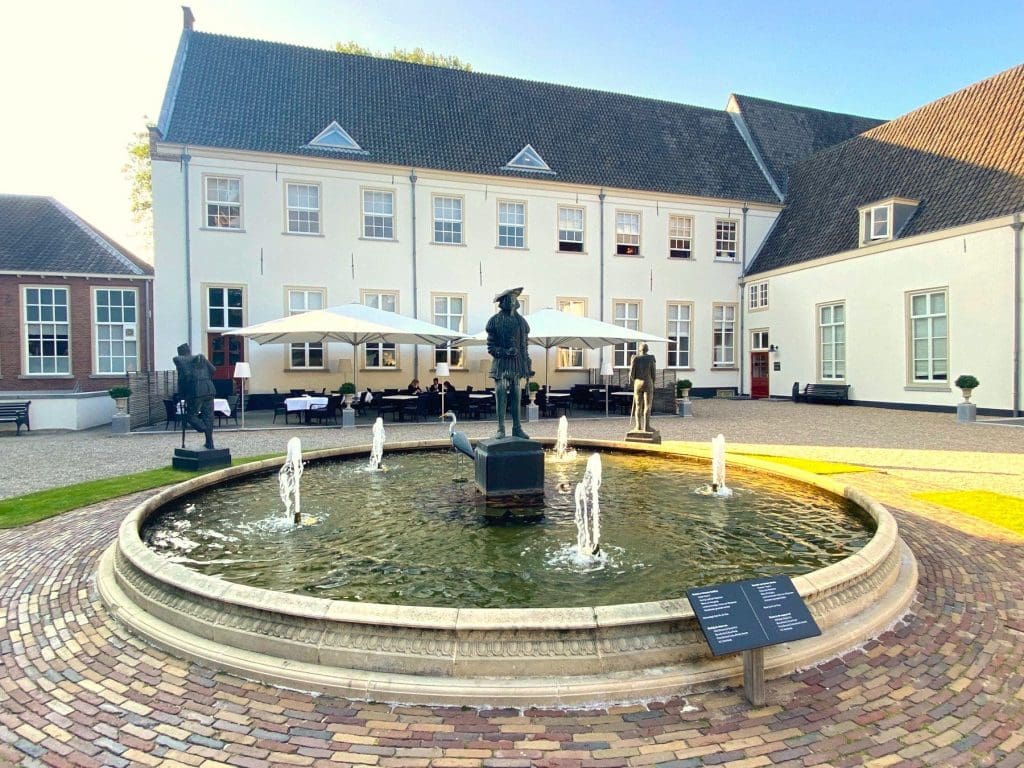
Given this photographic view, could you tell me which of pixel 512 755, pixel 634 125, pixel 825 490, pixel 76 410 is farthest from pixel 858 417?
pixel 76 410

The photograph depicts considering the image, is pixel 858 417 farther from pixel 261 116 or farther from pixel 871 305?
pixel 261 116

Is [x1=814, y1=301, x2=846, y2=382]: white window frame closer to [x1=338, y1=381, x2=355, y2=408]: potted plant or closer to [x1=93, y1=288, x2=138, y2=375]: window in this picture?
[x1=338, y1=381, x2=355, y2=408]: potted plant

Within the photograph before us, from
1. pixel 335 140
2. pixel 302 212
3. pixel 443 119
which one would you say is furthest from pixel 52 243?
pixel 443 119

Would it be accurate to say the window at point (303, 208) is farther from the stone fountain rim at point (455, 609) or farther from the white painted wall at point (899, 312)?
the white painted wall at point (899, 312)

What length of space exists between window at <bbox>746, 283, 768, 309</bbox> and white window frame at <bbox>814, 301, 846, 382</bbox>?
2966 millimetres

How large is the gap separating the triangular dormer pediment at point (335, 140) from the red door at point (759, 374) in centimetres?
1876

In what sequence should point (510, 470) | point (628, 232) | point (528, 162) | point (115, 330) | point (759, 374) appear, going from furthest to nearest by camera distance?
point (759, 374) < point (628, 232) < point (528, 162) < point (115, 330) < point (510, 470)

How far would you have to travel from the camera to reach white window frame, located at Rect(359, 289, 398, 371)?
22.7 metres

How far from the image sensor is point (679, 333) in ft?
88.9

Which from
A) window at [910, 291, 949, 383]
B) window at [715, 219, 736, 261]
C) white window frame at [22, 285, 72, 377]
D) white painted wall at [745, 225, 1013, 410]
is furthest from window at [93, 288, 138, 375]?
window at [910, 291, 949, 383]

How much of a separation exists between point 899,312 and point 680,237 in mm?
9508

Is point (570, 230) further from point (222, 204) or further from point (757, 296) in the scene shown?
point (222, 204)

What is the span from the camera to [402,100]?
2517 cm

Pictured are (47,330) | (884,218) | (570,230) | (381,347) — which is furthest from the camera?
(570,230)
